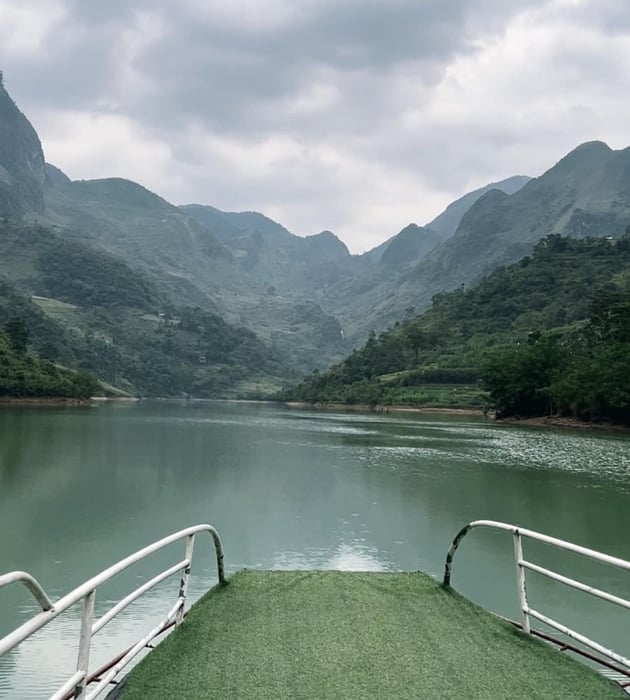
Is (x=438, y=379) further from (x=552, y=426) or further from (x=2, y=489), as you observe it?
(x=2, y=489)

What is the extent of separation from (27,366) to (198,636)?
84366 mm

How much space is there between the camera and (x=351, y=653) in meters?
5.54

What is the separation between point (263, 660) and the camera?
17.5 feet

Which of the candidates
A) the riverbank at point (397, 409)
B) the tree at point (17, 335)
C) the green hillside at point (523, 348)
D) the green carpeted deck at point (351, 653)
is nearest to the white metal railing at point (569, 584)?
the green carpeted deck at point (351, 653)

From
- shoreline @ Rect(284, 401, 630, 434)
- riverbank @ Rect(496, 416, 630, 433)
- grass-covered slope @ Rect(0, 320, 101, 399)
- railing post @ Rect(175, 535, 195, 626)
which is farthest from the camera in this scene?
grass-covered slope @ Rect(0, 320, 101, 399)

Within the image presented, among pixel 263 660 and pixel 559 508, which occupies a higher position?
pixel 263 660

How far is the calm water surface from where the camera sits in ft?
30.5

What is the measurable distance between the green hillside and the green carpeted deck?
46441 millimetres

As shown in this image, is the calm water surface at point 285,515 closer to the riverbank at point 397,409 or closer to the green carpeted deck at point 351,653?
the green carpeted deck at point 351,653

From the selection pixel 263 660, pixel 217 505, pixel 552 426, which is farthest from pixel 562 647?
pixel 552 426

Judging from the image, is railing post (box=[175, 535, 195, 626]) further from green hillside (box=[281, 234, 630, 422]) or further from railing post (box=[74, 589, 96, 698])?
green hillside (box=[281, 234, 630, 422])

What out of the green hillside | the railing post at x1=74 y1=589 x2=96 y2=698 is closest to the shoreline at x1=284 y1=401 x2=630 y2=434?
the green hillside

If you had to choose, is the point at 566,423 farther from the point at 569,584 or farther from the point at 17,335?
the point at 17,335

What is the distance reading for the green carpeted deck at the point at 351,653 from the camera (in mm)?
4832
